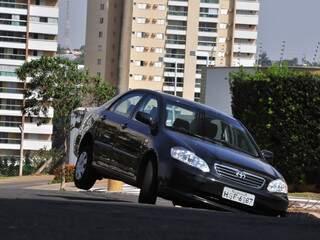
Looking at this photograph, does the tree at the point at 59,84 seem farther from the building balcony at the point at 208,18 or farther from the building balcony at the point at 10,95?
the building balcony at the point at 208,18

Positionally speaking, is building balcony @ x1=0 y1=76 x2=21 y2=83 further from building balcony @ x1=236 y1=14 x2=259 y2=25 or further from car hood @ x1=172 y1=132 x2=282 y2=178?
car hood @ x1=172 y1=132 x2=282 y2=178

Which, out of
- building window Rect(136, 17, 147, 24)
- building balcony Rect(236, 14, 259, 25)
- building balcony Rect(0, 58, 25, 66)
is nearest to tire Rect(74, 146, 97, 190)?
building balcony Rect(0, 58, 25, 66)

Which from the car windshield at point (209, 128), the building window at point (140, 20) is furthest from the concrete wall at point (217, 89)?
the building window at point (140, 20)

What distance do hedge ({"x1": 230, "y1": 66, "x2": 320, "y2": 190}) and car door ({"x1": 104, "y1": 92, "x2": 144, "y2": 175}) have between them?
23.2 ft

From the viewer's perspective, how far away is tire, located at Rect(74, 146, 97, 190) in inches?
531

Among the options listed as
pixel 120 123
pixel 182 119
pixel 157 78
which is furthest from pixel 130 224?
pixel 157 78

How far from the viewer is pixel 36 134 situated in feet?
307

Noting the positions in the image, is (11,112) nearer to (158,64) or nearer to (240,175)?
(158,64)

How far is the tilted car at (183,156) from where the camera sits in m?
10.7

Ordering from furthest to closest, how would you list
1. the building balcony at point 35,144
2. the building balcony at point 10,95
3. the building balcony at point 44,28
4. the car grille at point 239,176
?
the building balcony at point 44,28 < the building balcony at point 35,144 < the building balcony at point 10,95 < the car grille at point 239,176

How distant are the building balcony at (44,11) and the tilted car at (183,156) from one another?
81689 millimetres

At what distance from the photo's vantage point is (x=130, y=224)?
7.99 metres

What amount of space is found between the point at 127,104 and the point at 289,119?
727 centimetres

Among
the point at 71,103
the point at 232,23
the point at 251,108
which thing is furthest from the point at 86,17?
the point at 251,108
